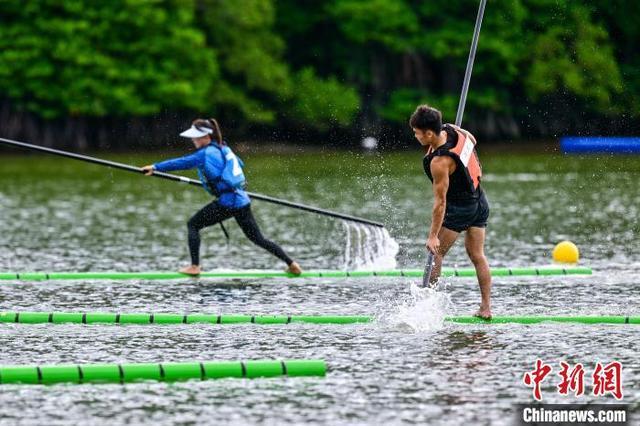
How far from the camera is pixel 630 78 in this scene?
2143 inches

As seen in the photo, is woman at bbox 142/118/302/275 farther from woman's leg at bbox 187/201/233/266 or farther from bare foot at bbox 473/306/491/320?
bare foot at bbox 473/306/491/320

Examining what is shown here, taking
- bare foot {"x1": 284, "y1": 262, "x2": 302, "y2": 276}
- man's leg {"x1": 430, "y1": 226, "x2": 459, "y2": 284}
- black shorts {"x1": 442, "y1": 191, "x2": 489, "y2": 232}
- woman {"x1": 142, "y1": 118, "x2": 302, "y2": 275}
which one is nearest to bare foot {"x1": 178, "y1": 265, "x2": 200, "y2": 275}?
woman {"x1": 142, "y1": 118, "x2": 302, "y2": 275}

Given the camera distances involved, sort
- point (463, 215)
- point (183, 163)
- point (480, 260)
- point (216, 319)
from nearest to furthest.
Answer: point (463, 215) → point (480, 260) → point (216, 319) → point (183, 163)

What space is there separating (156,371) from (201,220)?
6073 millimetres

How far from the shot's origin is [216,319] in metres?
12.4

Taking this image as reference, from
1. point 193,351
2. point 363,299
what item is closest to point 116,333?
point 193,351

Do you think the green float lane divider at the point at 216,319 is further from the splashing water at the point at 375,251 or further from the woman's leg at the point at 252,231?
the splashing water at the point at 375,251

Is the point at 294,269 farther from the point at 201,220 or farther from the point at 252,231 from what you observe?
the point at 201,220

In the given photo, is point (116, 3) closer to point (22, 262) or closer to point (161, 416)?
point (22, 262)

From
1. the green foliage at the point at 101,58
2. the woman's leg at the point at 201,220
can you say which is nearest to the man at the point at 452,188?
the woman's leg at the point at 201,220

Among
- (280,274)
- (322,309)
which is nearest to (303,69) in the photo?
(280,274)

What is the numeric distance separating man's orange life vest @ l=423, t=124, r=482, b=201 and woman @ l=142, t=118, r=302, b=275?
4.02 metres

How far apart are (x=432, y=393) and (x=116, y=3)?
5280 cm

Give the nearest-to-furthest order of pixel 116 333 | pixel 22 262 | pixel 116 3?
pixel 116 333
pixel 22 262
pixel 116 3
